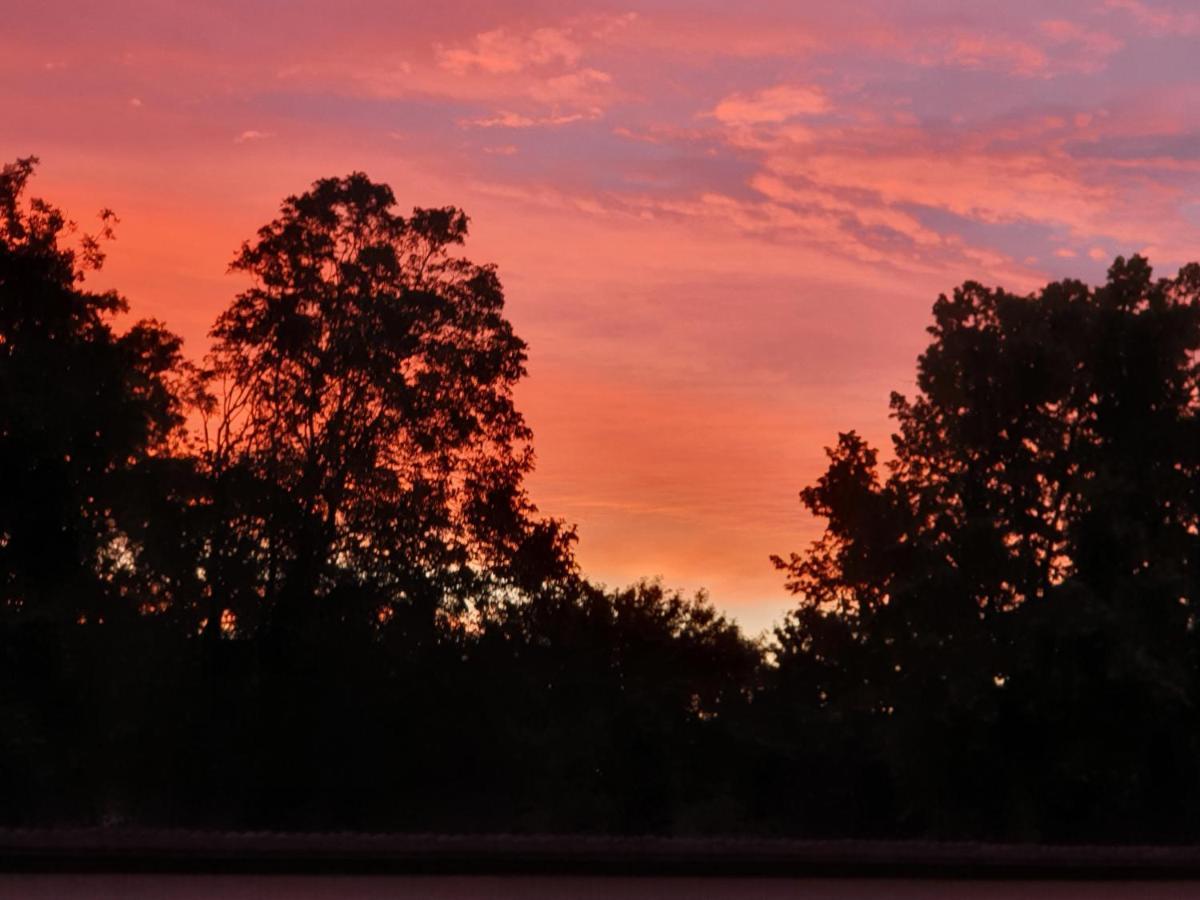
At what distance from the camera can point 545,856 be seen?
38.0 feet

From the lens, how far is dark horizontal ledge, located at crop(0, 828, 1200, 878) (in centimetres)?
1123

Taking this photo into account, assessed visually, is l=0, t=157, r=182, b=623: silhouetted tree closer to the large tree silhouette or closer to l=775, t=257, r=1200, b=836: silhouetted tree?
the large tree silhouette

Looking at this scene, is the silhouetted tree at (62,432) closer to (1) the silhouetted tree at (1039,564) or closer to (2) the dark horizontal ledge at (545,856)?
(1) the silhouetted tree at (1039,564)

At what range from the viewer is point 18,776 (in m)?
31.7

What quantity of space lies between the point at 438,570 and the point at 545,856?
22.3 metres

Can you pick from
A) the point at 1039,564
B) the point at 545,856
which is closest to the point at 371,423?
the point at 1039,564

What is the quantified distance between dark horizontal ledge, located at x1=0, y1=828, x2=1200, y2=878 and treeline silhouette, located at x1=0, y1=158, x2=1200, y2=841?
20.8 m

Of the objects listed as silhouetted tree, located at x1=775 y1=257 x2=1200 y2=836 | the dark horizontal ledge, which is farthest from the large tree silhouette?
the dark horizontal ledge

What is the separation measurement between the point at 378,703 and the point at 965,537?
13.2m

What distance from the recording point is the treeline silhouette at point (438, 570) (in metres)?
32.2

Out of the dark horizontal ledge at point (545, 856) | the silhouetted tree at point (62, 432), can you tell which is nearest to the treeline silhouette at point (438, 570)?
the silhouetted tree at point (62, 432)

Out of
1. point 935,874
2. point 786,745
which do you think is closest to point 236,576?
point 786,745

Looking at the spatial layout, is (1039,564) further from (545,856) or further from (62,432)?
(545,856)

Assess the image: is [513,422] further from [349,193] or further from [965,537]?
[965,537]
